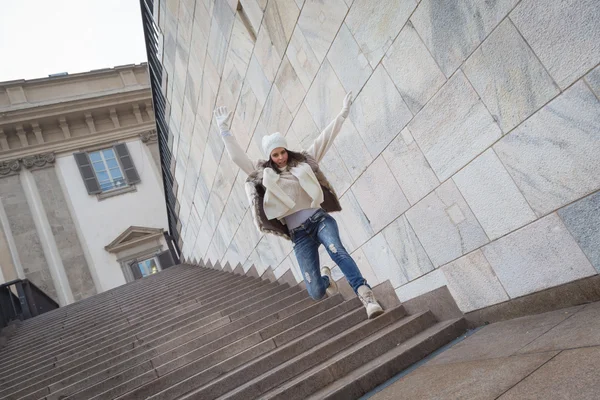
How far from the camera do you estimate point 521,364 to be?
2.28 meters

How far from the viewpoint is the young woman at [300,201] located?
3.70m

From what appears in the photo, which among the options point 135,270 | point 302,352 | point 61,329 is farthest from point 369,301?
→ point 135,270

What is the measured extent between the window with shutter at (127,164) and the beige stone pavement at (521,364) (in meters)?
19.6

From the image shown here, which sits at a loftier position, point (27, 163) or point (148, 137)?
point (27, 163)

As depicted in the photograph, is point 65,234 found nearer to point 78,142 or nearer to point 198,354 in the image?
point 78,142

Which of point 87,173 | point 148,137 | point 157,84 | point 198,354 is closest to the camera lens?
point 198,354

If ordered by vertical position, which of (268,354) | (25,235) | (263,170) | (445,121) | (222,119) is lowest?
(268,354)

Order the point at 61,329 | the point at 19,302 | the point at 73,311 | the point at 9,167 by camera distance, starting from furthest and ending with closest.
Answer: the point at 9,167, the point at 19,302, the point at 73,311, the point at 61,329

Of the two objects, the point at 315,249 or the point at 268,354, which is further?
the point at 268,354

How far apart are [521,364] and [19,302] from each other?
45.9 feet

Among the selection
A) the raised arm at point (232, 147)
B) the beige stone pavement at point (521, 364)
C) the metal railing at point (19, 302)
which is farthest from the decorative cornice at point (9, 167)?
the beige stone pavement at point (521, 364)

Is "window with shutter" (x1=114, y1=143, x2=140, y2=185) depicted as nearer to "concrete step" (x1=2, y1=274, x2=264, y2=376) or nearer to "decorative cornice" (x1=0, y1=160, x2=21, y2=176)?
"decorative cornice" (x1=0, y1=160, x2=21, y2=176)

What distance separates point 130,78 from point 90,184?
552cm

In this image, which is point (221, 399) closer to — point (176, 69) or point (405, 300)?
point (405, 300)
